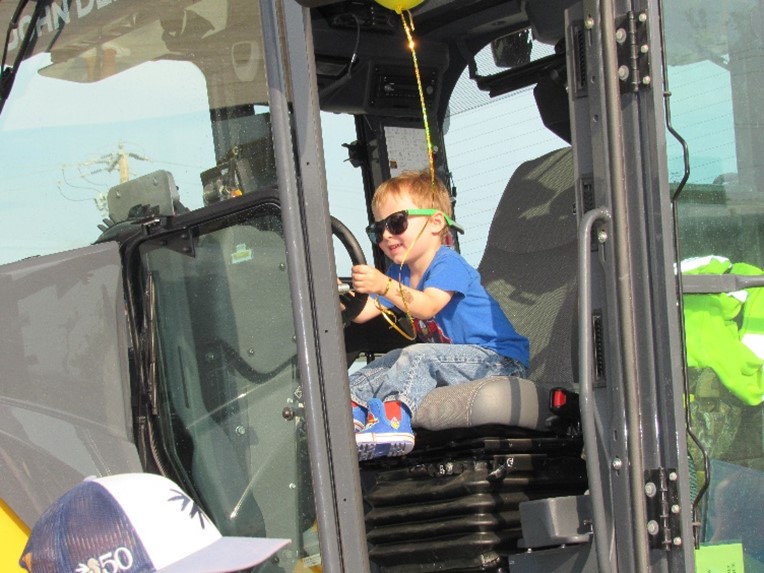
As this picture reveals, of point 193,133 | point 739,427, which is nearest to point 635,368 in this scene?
point 739,427

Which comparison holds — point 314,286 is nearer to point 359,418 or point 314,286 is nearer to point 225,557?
point 359,418

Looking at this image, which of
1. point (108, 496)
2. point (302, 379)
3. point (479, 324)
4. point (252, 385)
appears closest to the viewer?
point (108, 496)

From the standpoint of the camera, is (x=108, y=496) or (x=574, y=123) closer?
(x=108, y=496)

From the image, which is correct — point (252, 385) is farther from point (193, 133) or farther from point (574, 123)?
point (574, 123)

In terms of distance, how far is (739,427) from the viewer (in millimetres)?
3076

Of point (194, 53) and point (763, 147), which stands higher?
point (194, 53)

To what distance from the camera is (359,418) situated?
3391 millimetres

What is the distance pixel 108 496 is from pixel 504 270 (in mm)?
2455

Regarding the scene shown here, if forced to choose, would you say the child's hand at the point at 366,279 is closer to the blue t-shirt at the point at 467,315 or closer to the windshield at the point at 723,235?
Answer: the blue t-shirt at the point at 467,315

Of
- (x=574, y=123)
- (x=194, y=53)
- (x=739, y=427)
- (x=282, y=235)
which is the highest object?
(x=194, y=53)

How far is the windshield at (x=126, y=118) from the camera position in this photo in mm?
3004

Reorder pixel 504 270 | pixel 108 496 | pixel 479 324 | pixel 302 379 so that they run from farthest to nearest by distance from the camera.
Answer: pixel 504 270 < pixel 479 324 < pixel 302 379 < pixel 108 496

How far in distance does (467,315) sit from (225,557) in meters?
1.90

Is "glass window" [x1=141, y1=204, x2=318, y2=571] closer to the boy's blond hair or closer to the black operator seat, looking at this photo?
the boy's blond hair
